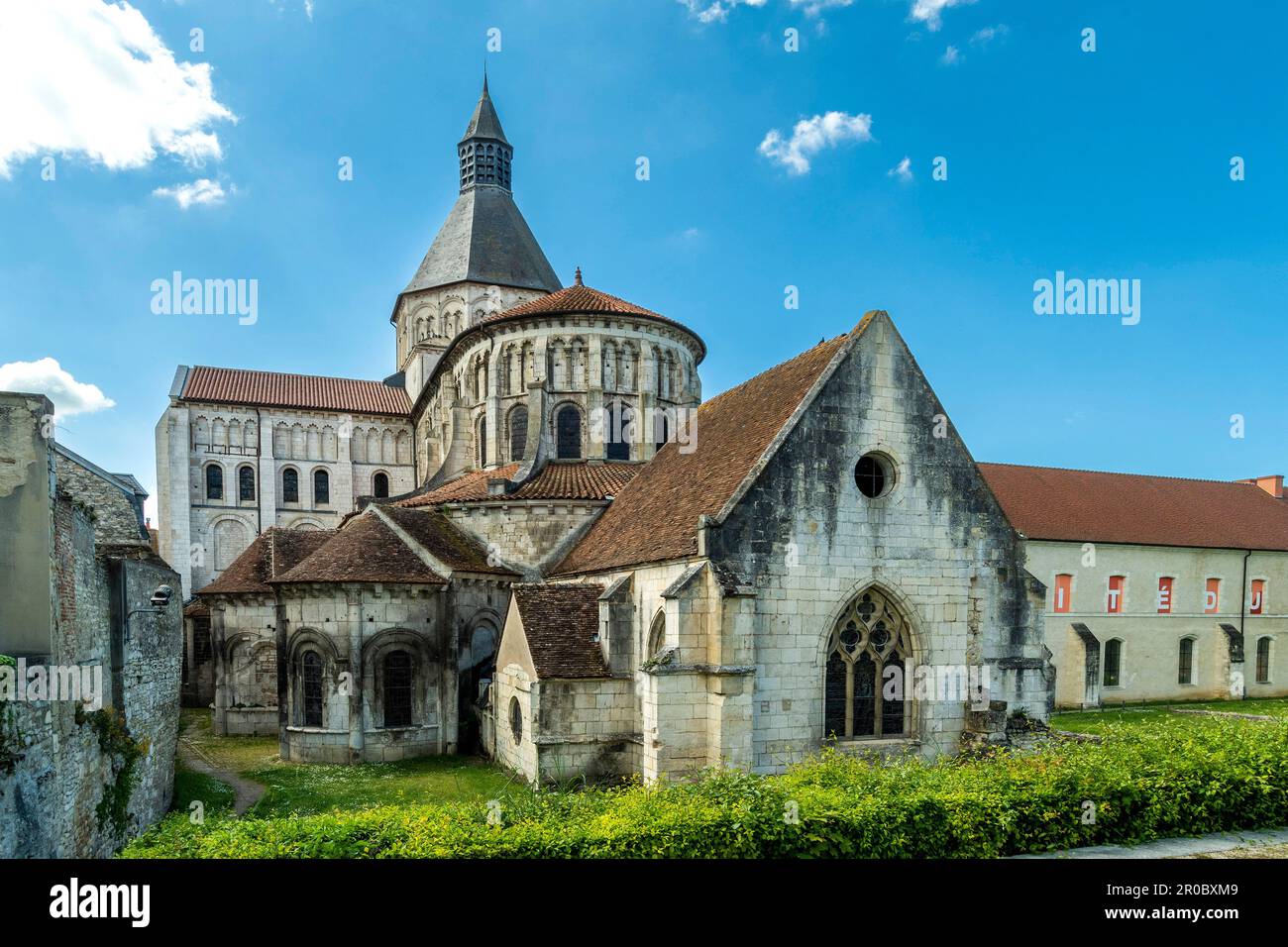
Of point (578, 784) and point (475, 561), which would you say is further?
point (475, 561)

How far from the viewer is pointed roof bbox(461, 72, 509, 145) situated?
185ft

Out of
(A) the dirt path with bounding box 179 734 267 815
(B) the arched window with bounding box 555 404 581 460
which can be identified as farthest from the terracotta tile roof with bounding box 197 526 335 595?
(B) the arched window with bounding box 555 404 581 460

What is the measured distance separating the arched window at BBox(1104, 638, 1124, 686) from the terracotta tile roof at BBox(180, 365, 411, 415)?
140 ft

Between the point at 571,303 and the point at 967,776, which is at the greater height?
the point at 571,303

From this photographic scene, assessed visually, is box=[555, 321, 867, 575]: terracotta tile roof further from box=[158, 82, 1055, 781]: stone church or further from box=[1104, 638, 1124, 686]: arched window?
box=[1104, 638, 1124, 686]: arched window

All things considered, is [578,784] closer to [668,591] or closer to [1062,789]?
[668,591]

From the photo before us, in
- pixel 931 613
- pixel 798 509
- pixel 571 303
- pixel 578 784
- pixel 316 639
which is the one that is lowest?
pixel 578 784

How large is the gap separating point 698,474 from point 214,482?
135 ft

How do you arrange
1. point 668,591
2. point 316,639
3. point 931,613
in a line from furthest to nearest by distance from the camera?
point 316,639 → point 931,613 → point 668,591

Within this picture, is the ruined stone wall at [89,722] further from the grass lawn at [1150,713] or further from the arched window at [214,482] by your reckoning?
the arched window at [214,482]

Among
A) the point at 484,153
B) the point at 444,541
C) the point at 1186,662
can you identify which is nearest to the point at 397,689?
the point at 444,541

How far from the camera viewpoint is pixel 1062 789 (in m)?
10.2
